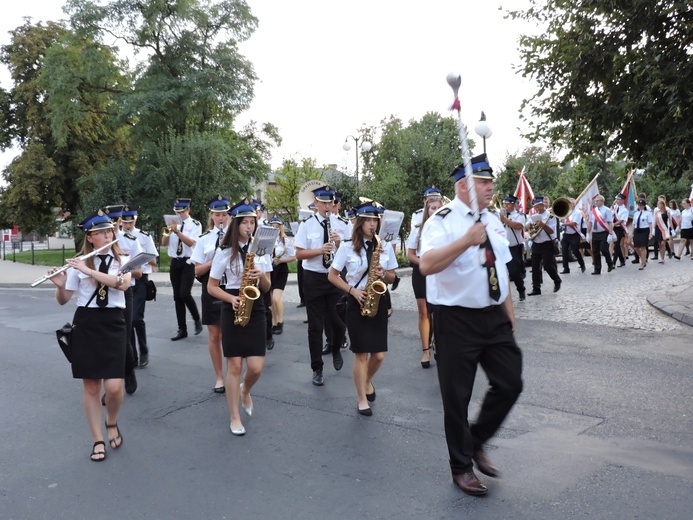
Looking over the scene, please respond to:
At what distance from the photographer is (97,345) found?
16.4 ft

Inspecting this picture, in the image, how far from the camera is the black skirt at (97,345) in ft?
16.3

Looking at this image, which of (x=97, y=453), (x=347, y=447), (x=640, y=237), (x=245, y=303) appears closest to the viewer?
(x=97, y=453)

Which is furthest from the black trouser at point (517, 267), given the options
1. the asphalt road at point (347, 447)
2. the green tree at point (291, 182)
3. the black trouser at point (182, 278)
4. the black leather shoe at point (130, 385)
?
the green tree at point (291, 182)

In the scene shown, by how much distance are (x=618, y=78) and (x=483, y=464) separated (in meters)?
9.42

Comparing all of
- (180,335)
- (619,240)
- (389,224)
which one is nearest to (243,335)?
(389,224)

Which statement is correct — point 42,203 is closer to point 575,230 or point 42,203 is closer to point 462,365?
point 575,230

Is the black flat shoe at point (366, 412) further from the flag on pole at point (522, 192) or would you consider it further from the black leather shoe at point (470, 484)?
the flag on pole at point (522, 192)

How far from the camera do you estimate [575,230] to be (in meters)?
18.1

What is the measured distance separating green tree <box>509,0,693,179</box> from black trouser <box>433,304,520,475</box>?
22.7 ft

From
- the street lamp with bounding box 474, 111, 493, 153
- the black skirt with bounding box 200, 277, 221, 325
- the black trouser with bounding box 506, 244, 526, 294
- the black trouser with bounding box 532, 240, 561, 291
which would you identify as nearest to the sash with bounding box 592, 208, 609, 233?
the black trouser with bounding box 532, 240, 561, 291

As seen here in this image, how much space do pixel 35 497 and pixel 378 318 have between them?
3058 mm

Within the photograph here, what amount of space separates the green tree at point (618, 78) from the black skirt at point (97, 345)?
27.0 ft

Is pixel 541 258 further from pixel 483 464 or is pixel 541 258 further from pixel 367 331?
pixel 483 464

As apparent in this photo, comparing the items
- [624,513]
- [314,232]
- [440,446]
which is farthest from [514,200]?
[624,513]
